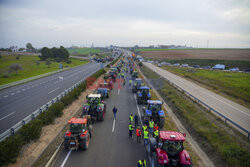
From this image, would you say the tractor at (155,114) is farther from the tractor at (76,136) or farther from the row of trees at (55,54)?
the row of trees at (55,54)

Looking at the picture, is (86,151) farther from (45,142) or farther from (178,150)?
(178,150)

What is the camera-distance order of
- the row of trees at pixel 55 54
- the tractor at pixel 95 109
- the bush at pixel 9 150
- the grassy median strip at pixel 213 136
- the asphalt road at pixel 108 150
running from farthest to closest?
the row of trees at pixel 55 54 < the tractor at pixel 95 109 < the grassy median strip at pixel 213 136 < the asphalt road at pixel 108 150 < the bush at pixel 9 150

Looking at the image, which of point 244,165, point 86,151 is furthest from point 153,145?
point 244,165

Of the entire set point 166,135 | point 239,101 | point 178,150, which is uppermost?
point 166,135

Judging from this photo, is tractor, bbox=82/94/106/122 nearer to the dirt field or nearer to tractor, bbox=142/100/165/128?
tractor, bbox=142/100/165/128

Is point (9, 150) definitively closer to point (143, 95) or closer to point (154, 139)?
point (154, 139)

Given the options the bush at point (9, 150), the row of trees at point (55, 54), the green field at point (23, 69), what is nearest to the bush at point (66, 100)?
the bush at point (9, 150)
